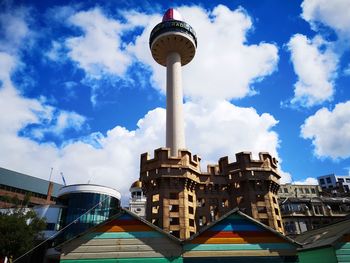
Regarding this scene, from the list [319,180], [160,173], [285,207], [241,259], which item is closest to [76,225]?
[160,173]

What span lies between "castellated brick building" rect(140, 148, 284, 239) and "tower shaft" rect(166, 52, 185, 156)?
16.3 ft

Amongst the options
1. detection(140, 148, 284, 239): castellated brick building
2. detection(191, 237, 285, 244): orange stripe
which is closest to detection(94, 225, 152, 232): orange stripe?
detection(191, 237, 285, 244): orange stripe

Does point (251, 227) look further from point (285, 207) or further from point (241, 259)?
point (285, 207)

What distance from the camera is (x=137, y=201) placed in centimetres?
9294

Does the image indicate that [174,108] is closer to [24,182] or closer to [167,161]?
[167,161]

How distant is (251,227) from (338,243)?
6.72m

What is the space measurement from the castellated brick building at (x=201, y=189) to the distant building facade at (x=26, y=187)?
218 ft

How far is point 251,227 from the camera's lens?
64.8 feet

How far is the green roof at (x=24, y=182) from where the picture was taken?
9277 centimetres

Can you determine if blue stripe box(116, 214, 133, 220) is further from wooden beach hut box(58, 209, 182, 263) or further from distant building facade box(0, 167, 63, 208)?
distant building facade box(0, 167, 63, 208)

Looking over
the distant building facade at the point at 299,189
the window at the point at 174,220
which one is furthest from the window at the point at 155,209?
the distant building facade at the point at 299,189

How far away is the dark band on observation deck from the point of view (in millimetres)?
58281

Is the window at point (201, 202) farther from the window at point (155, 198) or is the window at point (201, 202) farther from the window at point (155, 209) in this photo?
the window at point (155, 209)

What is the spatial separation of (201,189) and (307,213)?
111ft
